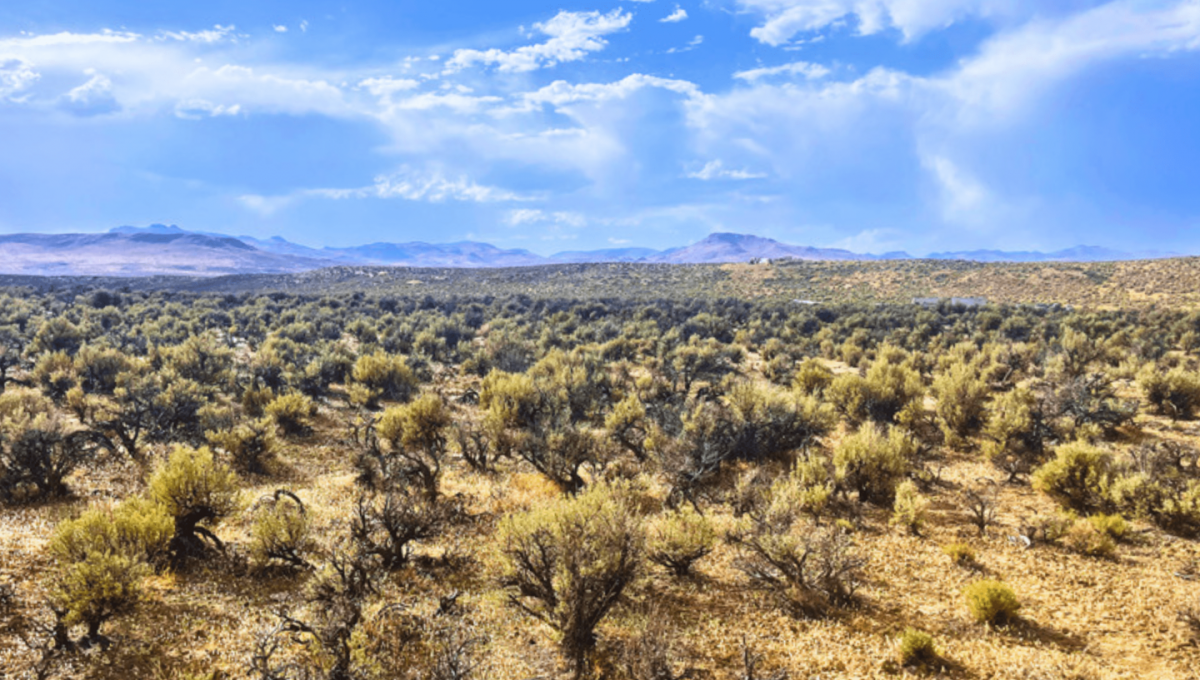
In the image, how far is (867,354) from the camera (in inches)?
1125

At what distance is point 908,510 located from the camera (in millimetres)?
10938

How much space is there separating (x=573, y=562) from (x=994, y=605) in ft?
20.0

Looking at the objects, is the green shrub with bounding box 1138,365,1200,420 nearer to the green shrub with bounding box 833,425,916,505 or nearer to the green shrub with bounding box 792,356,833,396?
the green shrub with bounding box 792,356,833,396

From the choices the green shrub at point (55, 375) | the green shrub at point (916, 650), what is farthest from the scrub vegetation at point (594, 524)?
the green shrub at point (55, 375)

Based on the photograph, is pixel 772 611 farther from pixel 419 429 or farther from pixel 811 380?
pixel 811 380

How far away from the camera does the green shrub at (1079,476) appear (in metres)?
11.5

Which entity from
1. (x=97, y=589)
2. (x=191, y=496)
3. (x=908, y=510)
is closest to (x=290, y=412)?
(x=191, y=496)

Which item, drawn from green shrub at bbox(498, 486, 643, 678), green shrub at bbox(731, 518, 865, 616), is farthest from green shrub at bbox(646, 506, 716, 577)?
green shrub at bbox(498, 486, 643, 678)

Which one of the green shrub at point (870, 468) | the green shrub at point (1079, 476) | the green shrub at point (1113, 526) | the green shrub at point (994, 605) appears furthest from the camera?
the green shrub at point (870, 468)

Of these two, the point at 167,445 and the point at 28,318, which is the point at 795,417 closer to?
the point at 167,445

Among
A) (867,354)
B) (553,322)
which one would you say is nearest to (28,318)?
(553,322)

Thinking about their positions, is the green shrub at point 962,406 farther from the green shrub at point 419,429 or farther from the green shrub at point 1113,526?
the green shrub at point 419,429

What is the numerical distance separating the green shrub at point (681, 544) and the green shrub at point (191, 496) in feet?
24.5

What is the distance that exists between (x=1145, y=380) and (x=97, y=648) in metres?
27.3
